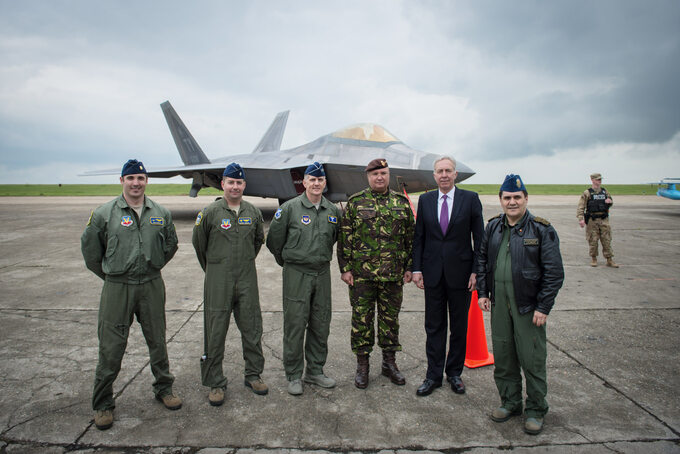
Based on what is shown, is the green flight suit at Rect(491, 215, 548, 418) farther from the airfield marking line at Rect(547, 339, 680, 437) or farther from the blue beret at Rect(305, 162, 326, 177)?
the blue beret at Rect(305, 162, 326, 177)

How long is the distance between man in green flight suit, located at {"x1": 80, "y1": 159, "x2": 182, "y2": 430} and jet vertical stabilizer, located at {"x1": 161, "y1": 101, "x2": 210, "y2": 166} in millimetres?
16178

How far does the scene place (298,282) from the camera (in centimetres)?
334

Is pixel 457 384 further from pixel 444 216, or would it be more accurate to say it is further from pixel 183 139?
pixel 183 139

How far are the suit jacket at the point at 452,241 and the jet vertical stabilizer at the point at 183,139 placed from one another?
659 inches

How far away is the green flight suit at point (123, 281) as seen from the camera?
285 cm

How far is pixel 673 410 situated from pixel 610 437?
75 cm

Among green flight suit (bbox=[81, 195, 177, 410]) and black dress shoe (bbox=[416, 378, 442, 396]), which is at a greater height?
green flight suit (bbox=[81, 195, 177, 410])

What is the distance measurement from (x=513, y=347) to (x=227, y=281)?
7.51 feet

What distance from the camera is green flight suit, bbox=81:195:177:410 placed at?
9.36 feet

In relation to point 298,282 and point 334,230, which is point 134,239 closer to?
point 298,282

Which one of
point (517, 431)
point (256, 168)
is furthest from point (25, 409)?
point (256, 168)

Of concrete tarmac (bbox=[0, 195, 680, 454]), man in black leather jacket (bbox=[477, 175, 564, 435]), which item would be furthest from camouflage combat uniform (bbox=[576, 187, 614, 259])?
man in black leather jacket (bbox=[477, 175, 564, 435])

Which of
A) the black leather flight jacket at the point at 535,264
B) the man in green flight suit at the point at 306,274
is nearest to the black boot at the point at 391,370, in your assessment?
the man in green flight suit at the point at 306,274

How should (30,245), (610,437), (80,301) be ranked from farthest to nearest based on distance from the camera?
(30,245) < (80,301) < (610,437)
